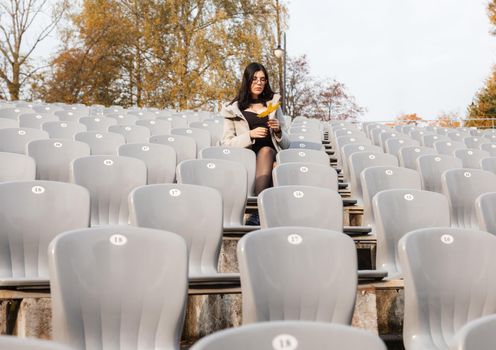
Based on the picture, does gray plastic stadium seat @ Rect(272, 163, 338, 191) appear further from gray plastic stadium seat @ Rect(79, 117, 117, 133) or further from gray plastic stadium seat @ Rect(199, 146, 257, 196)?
gray plastic stadium seat @ Rect(79, 117, 117, 133)

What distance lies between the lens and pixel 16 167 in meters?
5.63

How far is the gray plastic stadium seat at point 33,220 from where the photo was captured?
14.0 ft

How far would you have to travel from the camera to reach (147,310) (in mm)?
3338

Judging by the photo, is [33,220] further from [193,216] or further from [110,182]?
[110,182]

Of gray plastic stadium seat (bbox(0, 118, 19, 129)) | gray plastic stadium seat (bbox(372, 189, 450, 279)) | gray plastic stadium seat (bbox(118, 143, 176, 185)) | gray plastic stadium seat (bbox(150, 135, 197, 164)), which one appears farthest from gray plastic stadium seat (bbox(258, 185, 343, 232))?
gray plastic stadium seat (bbox(0, 118, 19, 129))

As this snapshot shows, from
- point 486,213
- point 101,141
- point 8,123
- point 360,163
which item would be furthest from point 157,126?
point 486,213

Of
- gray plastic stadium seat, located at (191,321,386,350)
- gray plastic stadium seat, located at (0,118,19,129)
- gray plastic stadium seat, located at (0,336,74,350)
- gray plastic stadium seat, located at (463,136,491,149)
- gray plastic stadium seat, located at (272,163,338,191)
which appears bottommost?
gray plastic stadium seat, located at (463,136,491,149)

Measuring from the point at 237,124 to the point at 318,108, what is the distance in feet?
128

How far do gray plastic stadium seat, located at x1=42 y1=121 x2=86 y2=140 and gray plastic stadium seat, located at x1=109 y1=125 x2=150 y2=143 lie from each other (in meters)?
0.41

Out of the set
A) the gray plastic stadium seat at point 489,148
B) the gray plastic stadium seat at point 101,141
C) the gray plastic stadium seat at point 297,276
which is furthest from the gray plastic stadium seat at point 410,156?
the gray plastic stadium seat at point 297,276

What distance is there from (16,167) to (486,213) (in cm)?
336

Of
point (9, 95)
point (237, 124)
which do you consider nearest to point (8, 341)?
point (237, 124)

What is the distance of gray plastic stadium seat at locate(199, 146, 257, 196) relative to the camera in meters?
7.02

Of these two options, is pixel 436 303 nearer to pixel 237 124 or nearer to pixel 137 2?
pixel 237 124
